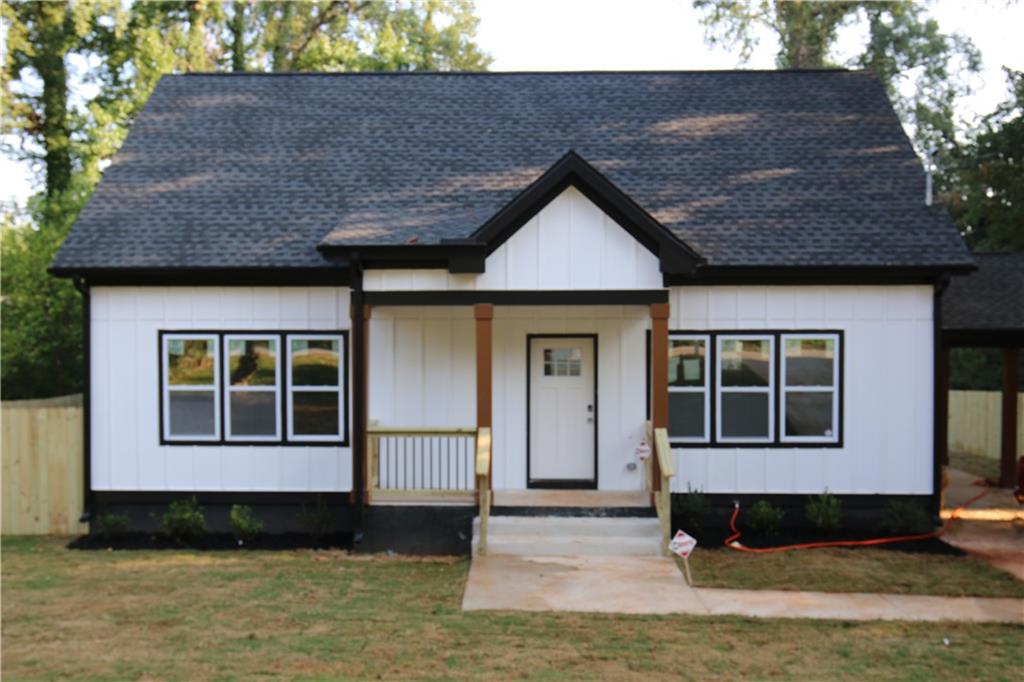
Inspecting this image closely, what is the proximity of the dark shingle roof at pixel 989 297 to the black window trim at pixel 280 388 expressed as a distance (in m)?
8.86

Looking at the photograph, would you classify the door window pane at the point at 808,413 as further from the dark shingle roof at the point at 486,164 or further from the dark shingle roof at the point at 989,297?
the dark shingle roof at the point at 989,297

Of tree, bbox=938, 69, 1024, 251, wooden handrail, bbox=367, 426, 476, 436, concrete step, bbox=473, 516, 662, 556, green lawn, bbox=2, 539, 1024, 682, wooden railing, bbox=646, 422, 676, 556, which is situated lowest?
green lawn, bbox=2, 539, 1024, 682

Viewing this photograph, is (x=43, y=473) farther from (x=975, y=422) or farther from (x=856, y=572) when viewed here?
(x=975, y=422)

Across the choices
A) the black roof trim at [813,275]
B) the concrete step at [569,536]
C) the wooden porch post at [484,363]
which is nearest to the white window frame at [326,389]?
the wooden porch post at [484,363]

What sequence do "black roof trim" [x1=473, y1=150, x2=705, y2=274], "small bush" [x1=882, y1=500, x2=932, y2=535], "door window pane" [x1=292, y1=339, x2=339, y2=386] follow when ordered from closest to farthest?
1. "black roof trim" [x1=473, y1=150, x2=705, y2=274]
2. "small bush" [x1=882, y1=500, x2=932, y2=535]
3. "door window pane" [x1=292, y1=339, x2=339, y2=386]

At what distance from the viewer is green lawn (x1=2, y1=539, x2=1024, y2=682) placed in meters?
7.32

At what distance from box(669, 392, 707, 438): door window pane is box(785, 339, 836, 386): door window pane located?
1.22m

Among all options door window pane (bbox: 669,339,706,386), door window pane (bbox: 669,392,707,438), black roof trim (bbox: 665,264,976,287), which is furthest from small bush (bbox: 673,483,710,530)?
black roof trim (bbox: 665,264,976,287)

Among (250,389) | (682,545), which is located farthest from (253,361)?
(682,545)

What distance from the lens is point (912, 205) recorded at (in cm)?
1352

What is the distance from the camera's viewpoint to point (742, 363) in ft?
42.5

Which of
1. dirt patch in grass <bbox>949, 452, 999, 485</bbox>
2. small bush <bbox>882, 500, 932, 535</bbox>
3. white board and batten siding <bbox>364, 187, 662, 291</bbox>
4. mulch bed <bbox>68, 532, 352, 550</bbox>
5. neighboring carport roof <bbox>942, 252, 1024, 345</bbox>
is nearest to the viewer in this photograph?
white board and batten siding <bbox>364, 187, 662, 291</bbox>

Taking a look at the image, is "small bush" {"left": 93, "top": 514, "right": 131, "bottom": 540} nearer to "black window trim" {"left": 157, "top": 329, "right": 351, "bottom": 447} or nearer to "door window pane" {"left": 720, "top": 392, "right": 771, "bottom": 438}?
"black window trim" {"left": 157, "top": 329, "right": 351, "bottom": 447}

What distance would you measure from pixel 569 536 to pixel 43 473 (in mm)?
7368
